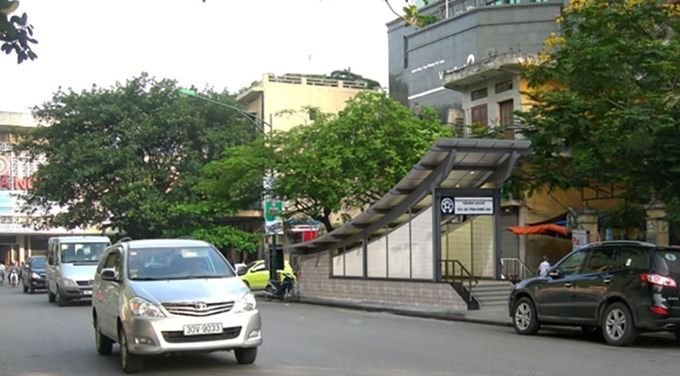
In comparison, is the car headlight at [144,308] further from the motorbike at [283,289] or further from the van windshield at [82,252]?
the motorbike at [283,289]

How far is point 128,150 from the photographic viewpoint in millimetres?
40594

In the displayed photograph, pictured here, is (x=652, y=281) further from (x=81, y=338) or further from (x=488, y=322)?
(x=81, y=338)

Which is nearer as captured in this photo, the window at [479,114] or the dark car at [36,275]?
the window at [479,114]

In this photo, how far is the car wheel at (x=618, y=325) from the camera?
43.9 feet

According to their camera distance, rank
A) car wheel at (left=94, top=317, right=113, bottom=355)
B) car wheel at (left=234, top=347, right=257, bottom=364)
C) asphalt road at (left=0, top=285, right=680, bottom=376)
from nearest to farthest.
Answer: asphalt road at (left=0, top=285, right=680, bottom=376) → car wheel at (left=234, top=347, right=257, bottom=364) → car wheel at (left=94, top=317, right=113, bottom=355)

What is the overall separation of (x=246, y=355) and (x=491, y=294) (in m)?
13.2

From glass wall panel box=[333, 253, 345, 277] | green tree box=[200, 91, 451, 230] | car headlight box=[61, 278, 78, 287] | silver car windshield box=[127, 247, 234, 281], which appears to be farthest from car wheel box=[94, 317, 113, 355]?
green tree box=[200, 91, 451, 230]

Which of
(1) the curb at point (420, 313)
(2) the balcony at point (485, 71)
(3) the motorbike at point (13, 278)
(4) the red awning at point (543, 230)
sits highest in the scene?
(2) the balcony at point (485, 71)

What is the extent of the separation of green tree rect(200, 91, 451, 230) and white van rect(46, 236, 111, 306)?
22.8 feet

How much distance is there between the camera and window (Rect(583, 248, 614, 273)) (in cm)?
1432

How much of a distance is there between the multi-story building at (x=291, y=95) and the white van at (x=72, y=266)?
2212 centimetres

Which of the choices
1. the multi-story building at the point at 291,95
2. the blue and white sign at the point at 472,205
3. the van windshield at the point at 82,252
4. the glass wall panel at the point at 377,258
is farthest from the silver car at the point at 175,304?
the multi-story building at the point at 291,95

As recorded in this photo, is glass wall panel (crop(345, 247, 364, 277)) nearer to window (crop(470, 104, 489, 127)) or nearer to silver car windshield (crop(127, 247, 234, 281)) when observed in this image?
window (crop(470, 104, 489, 127))

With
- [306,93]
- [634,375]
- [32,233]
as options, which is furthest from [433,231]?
[32,233]
